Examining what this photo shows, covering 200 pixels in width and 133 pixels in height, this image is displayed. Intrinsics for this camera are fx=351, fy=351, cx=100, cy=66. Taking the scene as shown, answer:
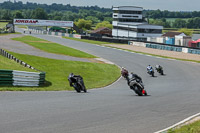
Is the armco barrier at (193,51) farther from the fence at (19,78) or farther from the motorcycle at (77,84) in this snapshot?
the motorcycle at (77,84)

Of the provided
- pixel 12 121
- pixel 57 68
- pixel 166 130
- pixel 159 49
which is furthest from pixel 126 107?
pixel 159 49

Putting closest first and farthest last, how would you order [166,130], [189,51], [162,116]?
[166,130] → [162,116] → [189,51]

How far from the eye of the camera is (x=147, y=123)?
1106 cm

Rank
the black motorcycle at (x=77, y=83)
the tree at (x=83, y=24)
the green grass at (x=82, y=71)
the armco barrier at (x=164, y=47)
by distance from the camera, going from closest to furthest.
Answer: the black motorcycle at (x=77, y=83) → the green grass at (x=82, y=71) → the armco barrier at (x=164, y=47) → the tree at (x=83, y=24)

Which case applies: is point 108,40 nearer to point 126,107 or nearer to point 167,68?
point 167,68

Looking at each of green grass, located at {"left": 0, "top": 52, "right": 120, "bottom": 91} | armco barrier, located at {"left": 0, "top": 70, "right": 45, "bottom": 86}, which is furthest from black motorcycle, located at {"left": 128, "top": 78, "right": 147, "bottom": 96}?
green grass, located at {"left": 0, "top": 52, "right": 120, "bottom": 91}

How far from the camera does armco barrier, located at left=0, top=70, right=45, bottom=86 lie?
2105 cm

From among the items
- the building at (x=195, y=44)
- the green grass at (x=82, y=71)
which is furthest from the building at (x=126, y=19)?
the green grass at (x=82, y=71)

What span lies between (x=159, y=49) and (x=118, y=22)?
80316 mm

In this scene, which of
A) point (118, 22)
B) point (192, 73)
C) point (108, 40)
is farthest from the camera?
point (118, 22)

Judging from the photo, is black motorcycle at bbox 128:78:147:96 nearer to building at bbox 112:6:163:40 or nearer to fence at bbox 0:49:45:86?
fence at bbox 0:49:45:86

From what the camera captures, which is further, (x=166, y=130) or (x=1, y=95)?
(x=1, y=95)

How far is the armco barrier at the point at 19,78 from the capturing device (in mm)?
21047

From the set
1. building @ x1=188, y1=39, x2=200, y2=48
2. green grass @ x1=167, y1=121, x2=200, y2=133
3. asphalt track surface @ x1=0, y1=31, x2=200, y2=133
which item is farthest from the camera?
building @ x1=188, y1=39, x2=200, y2=48
